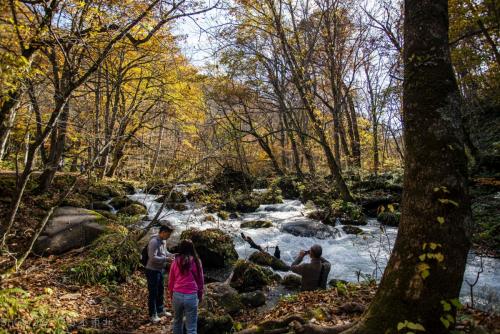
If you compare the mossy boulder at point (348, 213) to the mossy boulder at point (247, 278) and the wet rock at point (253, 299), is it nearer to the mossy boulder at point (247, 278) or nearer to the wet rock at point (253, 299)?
the mossy boulder at point (247, 278)

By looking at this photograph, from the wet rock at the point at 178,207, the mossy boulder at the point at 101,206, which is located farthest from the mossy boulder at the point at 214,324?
the mossy boulder at the point at 101,206

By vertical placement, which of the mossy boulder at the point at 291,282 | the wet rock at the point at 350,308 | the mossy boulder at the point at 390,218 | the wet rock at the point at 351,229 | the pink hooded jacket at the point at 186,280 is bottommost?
the mossy boulder at the point at 291,282

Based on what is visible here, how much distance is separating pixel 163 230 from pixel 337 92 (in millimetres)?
13111

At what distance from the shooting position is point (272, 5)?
13836 mm

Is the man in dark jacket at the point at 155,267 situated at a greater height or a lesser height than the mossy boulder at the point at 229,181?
lesser

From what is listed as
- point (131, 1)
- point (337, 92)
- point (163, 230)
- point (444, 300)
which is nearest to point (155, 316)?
point (163, 230)

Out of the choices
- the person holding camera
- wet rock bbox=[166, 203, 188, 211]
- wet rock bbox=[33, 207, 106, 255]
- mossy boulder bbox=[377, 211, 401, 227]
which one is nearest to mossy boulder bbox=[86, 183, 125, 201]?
wet rock bbox=[166, 203, 188, 211]

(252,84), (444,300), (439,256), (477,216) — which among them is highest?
(252,84)

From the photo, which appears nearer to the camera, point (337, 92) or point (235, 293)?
point (235, 293)

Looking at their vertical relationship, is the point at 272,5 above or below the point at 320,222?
above

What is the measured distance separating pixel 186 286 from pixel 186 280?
96mm

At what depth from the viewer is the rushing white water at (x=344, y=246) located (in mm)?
8609

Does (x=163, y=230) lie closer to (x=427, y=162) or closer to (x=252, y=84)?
(x=427, y=162)

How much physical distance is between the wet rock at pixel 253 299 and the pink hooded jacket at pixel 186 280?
2690mm
